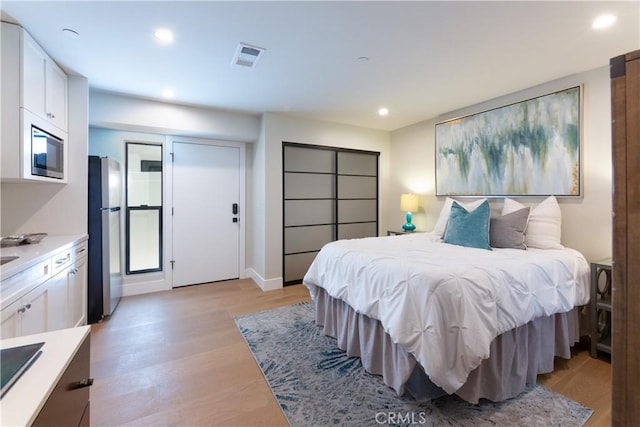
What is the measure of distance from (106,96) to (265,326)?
3.09 meters

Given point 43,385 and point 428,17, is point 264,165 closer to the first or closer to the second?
point 428,17

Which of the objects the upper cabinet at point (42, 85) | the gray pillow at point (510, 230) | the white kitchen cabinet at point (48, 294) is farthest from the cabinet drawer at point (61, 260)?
the gray pillow at point (510, 230)

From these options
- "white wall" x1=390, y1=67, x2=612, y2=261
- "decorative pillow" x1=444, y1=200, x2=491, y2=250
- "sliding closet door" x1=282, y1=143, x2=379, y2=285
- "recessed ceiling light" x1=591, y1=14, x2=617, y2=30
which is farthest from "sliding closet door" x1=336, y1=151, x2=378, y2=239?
"recessed ceiling light" x1=591, y1=14, x2=617, y2=30

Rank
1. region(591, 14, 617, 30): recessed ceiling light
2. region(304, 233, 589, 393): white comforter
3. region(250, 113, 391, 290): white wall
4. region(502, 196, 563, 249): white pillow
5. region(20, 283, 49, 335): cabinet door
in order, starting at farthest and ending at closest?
region(250, 113, 391, 290): white wall → region(502, 196, 563, 249): white pillow → region(591, 14, 617, 30): recessed ceiling light → region(20, 283, 49, 335): cabinet door → region(304, 233, 589, 393): white comforter

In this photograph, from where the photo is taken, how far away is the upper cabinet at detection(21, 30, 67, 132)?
201cm

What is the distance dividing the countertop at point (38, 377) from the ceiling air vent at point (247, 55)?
2.14m

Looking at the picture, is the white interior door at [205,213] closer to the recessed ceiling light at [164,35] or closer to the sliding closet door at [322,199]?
the sliding closet door at [322,199]

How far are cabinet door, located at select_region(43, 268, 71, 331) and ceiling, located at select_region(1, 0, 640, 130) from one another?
179cm

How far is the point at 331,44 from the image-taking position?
7.08ft

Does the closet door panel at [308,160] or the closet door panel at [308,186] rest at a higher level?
the closet door panel at [308,160]

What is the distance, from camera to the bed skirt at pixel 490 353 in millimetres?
1694

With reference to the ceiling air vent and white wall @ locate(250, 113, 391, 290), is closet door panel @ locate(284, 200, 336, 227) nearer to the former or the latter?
white wall @ locate(250, 113, 391, 290)

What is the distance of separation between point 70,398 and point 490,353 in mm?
1987

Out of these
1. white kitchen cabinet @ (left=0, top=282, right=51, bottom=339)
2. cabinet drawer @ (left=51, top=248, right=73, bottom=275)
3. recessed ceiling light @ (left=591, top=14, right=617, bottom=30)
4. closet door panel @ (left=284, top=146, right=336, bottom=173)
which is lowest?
white kitchen cabinet @ (left=0, top=282, right=51, bottom=339)
